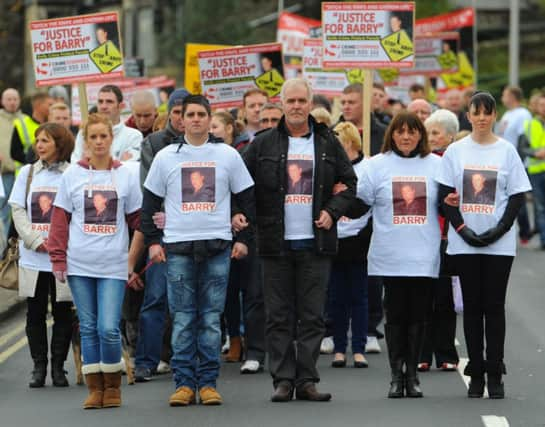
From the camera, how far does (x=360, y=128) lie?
14016mm

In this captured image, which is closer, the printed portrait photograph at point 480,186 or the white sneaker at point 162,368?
the printed portrait photograph at point 480,186

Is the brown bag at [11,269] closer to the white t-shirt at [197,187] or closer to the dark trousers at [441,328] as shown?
the white t-shirt at [197,187]

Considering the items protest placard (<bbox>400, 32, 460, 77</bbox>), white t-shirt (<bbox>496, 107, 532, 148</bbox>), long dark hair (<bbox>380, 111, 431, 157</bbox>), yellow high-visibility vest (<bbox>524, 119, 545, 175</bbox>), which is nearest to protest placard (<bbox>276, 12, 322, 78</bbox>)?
protest placard (<bbox>400, 32, 460, 77</bbox>)

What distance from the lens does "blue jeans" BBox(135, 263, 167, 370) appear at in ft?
39.7

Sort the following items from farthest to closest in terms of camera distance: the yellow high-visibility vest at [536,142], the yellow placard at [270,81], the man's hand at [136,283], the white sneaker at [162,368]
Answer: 1. the yellow high-visibility vest at [536,142]
2. the yellow placard at [270,81]
3. the white sneaker at [162,368]
4. the man's hand at [136,283]

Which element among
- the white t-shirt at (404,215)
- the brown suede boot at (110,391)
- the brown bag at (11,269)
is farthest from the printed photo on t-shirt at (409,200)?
the brown bag at (11,269)

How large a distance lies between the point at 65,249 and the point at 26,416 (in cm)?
111

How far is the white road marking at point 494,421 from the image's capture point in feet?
31.9

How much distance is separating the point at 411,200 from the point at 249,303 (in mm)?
2166

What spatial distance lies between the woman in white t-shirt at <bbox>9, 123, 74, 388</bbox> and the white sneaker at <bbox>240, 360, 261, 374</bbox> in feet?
4.51

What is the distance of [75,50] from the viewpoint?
15938 millimetres

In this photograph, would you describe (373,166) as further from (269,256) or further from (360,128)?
(360,128)

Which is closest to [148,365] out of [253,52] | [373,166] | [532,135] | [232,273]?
[232,273]

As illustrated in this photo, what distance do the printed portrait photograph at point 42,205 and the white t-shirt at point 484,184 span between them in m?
2.80
